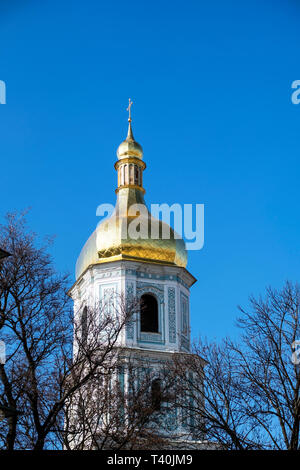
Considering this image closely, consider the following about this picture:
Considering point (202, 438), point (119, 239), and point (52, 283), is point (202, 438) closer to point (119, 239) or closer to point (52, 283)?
point (52, 283)

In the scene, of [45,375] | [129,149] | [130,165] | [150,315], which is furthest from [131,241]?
[45,375]

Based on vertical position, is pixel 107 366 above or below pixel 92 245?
below

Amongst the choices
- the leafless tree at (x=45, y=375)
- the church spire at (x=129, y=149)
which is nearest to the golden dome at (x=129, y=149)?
the church spire at (x=129, y=149)

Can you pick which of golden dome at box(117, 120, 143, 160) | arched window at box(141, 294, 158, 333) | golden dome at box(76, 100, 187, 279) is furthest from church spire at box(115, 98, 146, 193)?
arched window at box(141, 294, 158, 333)

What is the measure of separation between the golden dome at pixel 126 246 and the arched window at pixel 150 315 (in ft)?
4.99

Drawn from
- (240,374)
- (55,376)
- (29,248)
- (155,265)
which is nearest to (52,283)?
(29,248)

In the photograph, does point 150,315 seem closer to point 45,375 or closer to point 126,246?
point 126,246

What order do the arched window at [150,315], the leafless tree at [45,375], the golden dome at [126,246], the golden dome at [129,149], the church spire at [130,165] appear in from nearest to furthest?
the leafless tree at [45,375] < the arched window at [150,315] < the golden dome at [126,246] < the church spire at [130,165] < the golden dome at [129,149]

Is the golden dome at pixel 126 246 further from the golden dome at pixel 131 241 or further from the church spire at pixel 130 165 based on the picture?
the church spire at pixel 130 165

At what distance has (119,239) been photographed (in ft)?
116

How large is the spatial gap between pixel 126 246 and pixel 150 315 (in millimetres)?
2922

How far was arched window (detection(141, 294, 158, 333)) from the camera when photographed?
34500 millimetres

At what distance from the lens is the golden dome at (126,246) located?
3516 cm
